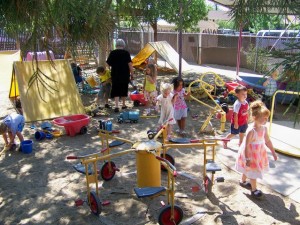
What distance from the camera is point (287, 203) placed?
151 inches

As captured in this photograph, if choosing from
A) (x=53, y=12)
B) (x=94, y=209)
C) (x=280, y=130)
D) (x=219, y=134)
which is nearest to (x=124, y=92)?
(x=219, y=134)

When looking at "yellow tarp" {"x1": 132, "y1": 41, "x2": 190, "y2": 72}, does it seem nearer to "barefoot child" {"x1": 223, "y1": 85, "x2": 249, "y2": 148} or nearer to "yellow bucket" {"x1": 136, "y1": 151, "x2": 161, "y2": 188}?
"barefoot child" {"x1": 223, "y1": 85, "x2": 249, "y2": 148}

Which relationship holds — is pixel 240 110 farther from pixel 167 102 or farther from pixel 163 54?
pixel 163 54

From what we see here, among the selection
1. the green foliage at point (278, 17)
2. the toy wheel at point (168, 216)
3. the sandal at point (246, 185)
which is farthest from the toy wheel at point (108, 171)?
the green foliage at point (278, 17)

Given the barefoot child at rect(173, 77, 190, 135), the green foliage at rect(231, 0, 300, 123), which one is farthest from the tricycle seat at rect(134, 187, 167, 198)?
the barefoot child at rect(173, 77, 190, 135)

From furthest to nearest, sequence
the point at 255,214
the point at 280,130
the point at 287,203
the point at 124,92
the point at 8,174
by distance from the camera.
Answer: the point at 124,92
the point at 280,130
the point at 8,174
the point at 287,203
the point at 255,214

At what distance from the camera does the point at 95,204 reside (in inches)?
141

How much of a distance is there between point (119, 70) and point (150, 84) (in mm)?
775

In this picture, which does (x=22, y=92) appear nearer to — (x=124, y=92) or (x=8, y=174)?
(x=124, y=92)

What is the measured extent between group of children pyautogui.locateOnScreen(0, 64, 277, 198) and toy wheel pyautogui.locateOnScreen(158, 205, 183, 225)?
1051 mm

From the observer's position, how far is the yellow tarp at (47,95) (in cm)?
719

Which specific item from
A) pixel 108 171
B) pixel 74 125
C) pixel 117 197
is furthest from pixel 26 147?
pixel 117 197

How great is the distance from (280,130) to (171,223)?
3.84 m

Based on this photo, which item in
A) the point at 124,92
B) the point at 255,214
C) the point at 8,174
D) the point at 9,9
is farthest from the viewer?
the point at 124,92
